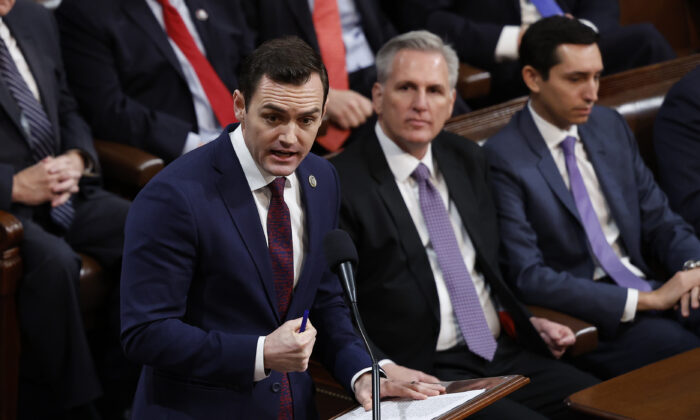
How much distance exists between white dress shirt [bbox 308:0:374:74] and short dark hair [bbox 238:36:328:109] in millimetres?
1364

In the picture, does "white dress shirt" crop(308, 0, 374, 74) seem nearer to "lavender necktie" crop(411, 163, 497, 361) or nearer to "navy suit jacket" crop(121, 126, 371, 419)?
"lavender necktie" crop(411, 163, 497, 361)

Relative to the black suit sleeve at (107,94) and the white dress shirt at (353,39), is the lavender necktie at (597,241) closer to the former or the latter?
the white dress shirt at (353,39)

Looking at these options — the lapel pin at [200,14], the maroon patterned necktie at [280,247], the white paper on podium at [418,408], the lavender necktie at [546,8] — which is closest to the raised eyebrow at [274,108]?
the maroon patterned necktie at [280,247]

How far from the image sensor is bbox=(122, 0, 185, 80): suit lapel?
7.47 feet

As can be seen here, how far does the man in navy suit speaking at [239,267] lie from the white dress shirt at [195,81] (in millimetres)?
1027

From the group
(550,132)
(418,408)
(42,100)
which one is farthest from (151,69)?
(418,408)

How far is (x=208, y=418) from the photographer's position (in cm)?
125

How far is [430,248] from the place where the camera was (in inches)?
73.7

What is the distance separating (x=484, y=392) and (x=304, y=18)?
5.05ft

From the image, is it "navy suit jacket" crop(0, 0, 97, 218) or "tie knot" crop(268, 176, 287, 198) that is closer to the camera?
"tie knot" crop(268, 176, 287, 198)

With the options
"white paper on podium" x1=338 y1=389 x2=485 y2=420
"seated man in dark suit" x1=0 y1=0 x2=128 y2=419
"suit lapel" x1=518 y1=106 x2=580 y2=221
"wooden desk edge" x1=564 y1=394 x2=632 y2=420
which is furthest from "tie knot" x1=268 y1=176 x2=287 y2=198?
"suit lapel" x1=518 y1=106 x2=580 y2=221

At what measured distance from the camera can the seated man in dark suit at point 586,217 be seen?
1.95 m

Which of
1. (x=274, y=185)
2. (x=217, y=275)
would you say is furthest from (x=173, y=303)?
(x=274, y=185)

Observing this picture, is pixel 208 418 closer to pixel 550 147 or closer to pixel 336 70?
pixel 550 147
